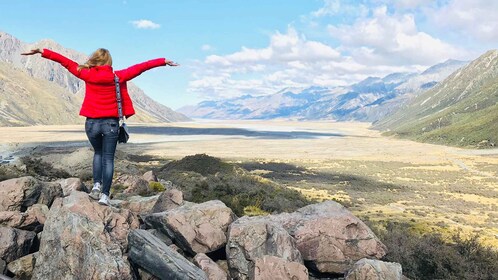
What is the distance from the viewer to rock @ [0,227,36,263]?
7.39m

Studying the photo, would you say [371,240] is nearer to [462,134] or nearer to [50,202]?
[50,202]

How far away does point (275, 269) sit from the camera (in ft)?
24.8

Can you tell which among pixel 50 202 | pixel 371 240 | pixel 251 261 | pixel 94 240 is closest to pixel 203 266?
pixel 251 261

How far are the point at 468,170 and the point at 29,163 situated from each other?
93.5m

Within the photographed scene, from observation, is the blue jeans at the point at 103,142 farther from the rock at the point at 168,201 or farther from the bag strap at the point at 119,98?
the rock at the point at 168,201

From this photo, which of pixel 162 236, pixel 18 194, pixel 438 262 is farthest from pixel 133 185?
pixel 438 262

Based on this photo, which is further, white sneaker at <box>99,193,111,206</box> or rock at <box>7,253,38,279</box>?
white sneaker at <box>99,193,111,206</box>

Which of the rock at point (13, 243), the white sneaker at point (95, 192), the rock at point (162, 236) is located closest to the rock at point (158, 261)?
the rock at point (162, 236)

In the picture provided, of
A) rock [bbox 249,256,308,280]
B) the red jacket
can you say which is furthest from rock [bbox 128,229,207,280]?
the red jacket

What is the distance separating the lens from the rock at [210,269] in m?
7.57

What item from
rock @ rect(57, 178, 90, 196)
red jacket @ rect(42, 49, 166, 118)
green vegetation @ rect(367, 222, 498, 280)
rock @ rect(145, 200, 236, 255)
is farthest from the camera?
rock @ rect(57, 178, 90, 196)

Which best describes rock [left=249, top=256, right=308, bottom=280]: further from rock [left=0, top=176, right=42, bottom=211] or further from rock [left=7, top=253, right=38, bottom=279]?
rock [left=0, top=176, right=42, bottom=211]

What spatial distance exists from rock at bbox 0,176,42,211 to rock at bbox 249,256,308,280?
5860mm

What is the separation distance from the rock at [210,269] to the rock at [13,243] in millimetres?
3384
